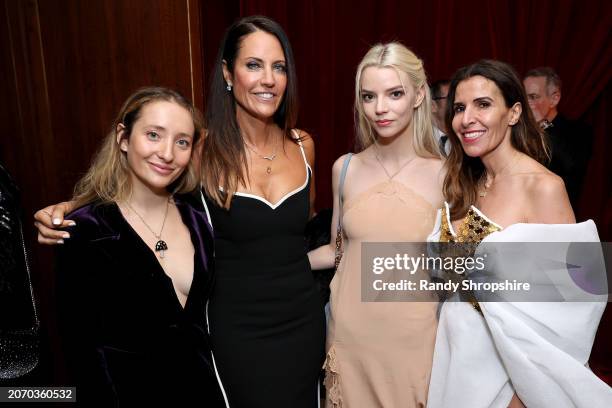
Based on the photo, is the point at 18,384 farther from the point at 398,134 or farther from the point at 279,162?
the point at 398,134

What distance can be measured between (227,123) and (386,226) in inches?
29.6

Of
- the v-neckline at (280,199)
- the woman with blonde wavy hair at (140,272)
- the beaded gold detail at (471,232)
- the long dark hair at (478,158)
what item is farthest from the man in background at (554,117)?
the woman with blonde wavy hair at (140,272)

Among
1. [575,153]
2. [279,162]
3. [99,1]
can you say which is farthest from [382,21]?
[279,162]

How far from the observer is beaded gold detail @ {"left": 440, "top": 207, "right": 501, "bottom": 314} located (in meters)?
1.69

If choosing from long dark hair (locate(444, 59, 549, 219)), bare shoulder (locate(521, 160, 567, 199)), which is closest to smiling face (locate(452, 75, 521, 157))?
long dark hair (locate(444, 59, 549, 219))

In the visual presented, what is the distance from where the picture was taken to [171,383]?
64.7 inches

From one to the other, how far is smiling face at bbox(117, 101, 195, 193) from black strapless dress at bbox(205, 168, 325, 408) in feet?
0.93

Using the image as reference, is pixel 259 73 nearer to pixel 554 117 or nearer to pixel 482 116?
pixel 482 116

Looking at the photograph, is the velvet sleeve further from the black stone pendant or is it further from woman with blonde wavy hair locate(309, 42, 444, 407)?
woman with blonde wavy hair locate(309, 42, 444, 407)

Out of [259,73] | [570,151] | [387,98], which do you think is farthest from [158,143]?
[570,151]

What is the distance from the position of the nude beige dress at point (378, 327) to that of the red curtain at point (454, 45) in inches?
75.2

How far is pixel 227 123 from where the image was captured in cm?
203

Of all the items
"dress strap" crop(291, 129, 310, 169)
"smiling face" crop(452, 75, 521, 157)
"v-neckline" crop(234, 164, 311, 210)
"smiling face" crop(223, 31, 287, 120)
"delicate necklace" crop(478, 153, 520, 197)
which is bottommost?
"v-neckline" crop(234, 164, 311, 210)

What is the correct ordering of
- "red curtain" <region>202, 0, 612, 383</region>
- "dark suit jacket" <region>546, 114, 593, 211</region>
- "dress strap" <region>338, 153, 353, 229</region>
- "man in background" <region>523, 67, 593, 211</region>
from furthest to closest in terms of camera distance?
"red curtain" <region>202, 0, 612, 383</region> → "man in background" <region>523, 67, 593, 211</region> → "dark suit jacket" <region>546, 114, 593, 211</region> → "dress strap" <region>338, 153, 353, 229</region>
